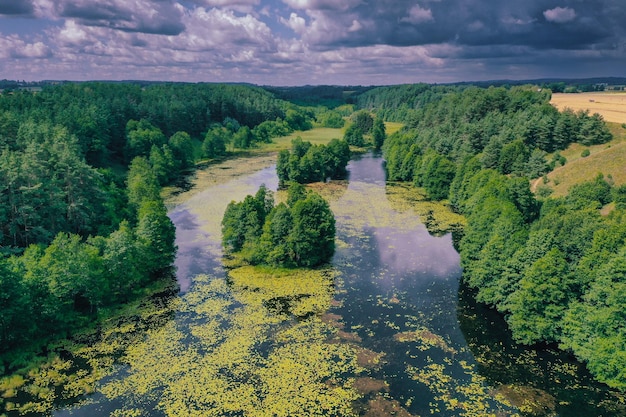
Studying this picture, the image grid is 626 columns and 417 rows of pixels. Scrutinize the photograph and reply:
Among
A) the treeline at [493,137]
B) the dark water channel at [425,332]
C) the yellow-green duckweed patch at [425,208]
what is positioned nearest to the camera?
the dark water channel at [425,332]

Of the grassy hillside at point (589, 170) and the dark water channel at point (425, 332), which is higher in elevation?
the grassy hillside at point (589, 170)

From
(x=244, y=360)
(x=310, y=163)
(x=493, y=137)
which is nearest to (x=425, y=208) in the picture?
(x=493, y=137)

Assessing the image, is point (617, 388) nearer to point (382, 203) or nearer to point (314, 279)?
point (314, 279)

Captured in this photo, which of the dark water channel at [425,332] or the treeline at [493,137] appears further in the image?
the treeline at [493,137]

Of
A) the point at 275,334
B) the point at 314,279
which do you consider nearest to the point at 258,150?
the point at 314,279

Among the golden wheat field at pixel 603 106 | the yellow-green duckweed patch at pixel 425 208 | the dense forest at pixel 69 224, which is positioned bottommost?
the yellow-green duckweed patch at pixel 425 208

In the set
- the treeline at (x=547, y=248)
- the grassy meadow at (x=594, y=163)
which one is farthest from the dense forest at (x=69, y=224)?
the grassy meadow at (x=594, y=163)

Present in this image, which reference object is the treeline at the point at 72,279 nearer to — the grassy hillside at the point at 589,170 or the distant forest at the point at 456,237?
the distant forest at the point at 456,237
